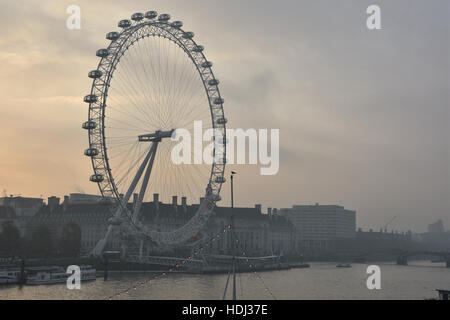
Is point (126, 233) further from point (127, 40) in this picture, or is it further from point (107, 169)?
point (127, 40)

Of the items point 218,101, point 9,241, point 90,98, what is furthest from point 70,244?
point 90,98

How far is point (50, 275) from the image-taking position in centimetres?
4494

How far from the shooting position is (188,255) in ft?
228

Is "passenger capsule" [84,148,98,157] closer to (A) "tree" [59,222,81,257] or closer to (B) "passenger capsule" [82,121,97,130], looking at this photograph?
(B) "passenger capsule" [82,121,97,130]

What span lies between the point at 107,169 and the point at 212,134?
41.3ft

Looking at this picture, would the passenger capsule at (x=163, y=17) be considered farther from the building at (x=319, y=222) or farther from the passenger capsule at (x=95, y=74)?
the building at (x=319, y=222)

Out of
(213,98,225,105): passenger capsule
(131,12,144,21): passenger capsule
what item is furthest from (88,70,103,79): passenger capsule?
(213,98,225,105): passenger capsule

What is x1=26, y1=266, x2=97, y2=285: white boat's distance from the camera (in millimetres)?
44272

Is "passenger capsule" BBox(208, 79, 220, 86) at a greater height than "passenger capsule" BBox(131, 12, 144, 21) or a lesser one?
lesser

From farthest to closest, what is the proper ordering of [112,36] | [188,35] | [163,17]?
[188,35] < [163,17] < [112,36]

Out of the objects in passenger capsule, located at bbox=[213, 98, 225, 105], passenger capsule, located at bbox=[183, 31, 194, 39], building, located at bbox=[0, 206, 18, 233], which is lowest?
building, located at bbox=[0, 206, 18, 233]

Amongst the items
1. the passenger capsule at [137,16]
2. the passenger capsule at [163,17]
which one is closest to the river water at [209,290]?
the passenger capsule at [137,16]

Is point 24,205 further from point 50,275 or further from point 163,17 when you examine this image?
point 163,17
